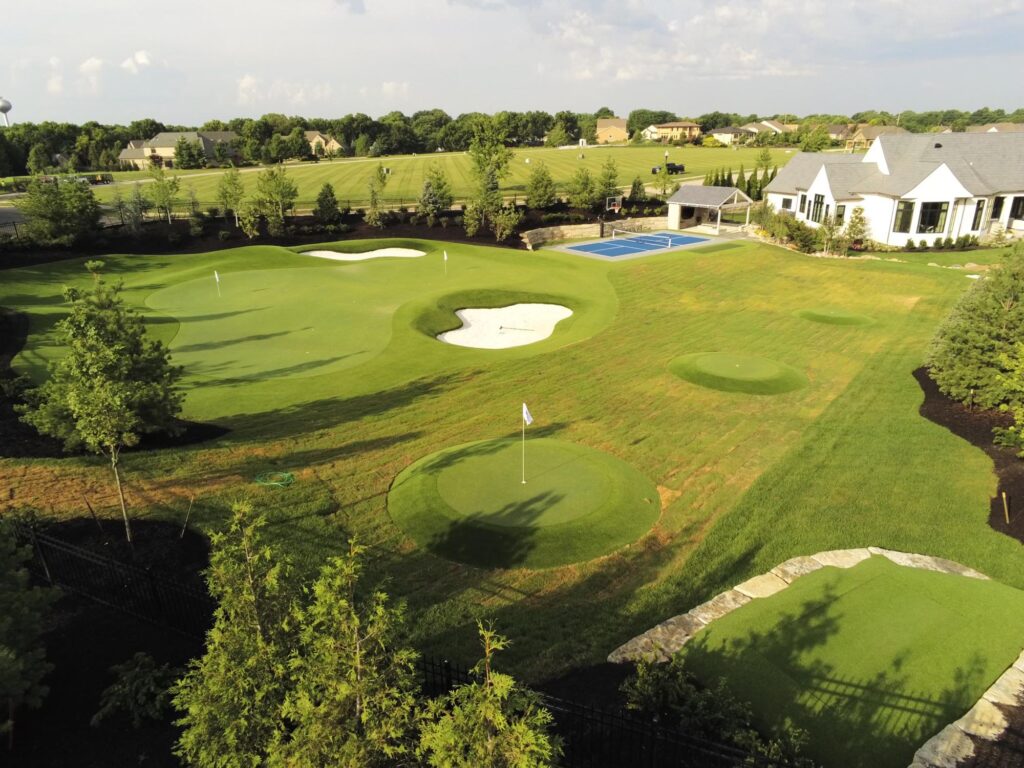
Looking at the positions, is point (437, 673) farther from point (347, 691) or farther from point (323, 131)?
point (323, 131)

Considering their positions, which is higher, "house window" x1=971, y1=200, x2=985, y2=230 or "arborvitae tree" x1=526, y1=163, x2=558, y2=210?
"arborvitae tree" x1=526, y1=163, x2=558, y2=210

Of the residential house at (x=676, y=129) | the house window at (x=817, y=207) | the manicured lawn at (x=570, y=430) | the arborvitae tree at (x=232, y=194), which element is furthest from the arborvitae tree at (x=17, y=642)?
the residential house at (x=676, y=129)

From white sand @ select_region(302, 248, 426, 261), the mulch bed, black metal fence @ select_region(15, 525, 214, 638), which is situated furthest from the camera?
white sand @ select_region(302, 248, 426, 261)

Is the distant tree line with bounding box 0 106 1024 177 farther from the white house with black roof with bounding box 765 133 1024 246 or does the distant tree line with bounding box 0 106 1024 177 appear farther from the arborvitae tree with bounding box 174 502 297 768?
the arborvitae tree with bounding box 174 502 297 768

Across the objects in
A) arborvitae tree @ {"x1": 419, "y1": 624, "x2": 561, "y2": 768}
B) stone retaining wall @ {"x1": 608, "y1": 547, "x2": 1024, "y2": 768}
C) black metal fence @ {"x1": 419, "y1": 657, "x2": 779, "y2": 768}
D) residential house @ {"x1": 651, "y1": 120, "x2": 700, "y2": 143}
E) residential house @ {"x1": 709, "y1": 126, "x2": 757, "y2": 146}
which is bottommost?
stone retaining wall @ {"x1": 608, "y1": 547, "x2": 1024, "y2": 768}

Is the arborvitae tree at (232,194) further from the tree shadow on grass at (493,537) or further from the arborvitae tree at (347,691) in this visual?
the arborvitae tree at (347,691)

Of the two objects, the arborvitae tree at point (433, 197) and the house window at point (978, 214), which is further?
the arborvitae tree at point (433, 197)

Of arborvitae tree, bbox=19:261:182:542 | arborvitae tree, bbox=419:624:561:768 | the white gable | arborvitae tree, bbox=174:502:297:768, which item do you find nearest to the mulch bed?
arborvitae tree, bbox=419:624:561:768
